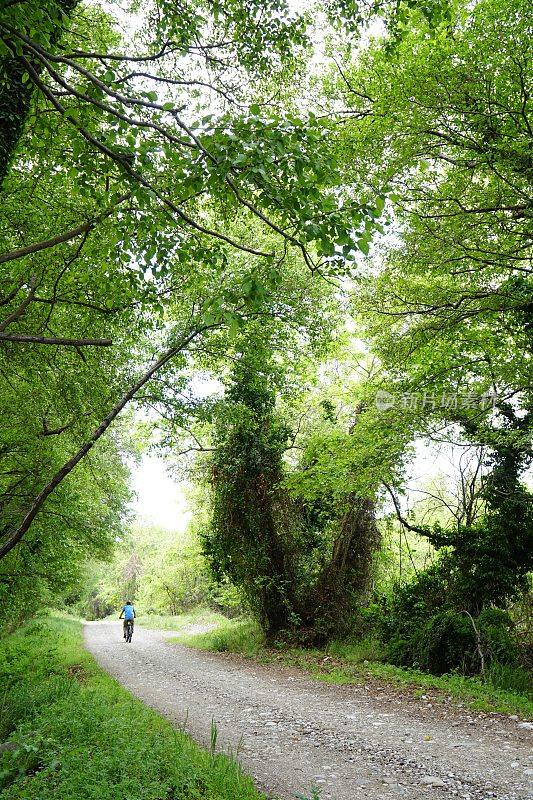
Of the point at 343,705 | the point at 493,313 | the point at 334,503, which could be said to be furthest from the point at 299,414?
the point at 343,705

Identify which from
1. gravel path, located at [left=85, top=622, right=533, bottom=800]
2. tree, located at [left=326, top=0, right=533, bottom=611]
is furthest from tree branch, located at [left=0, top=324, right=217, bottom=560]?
tree, located at [left=326, top=0, right=533, bottom=611]

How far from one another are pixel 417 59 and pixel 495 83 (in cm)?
118

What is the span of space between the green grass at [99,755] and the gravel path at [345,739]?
0.55 m

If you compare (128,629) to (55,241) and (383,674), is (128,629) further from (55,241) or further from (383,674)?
(55,241)

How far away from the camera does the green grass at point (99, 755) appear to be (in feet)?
15.8

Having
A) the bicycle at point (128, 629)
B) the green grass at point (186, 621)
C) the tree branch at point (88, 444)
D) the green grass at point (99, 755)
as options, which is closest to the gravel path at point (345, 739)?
the green grass at point (99, 755)

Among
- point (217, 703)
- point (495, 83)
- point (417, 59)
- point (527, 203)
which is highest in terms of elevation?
point (417, 59)

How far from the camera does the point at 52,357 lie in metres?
8.70

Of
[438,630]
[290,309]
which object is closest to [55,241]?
[290,309]

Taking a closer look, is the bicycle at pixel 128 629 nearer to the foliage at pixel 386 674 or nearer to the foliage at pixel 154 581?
the foliage at pixel 154 581

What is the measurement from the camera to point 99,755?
18.1ft

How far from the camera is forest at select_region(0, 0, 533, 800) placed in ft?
13.1

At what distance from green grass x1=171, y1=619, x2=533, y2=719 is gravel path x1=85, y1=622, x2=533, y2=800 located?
586mm

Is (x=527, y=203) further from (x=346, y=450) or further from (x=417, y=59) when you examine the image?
(x=346, y=450)
